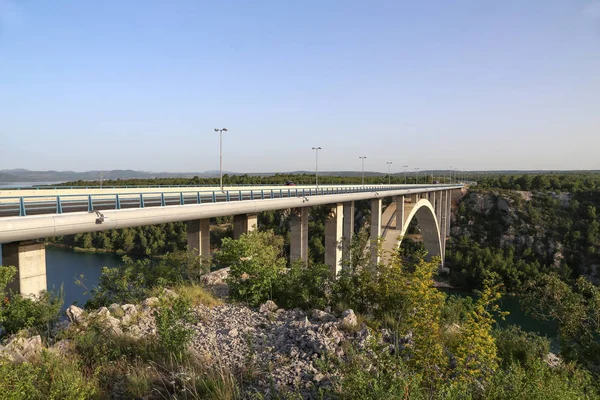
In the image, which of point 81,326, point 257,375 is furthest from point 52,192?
point 257,375

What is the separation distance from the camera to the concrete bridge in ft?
32.7

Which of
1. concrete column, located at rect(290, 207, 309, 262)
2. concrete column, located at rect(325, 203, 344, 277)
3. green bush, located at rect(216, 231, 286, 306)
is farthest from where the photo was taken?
concrete column, located at rect(325, 203, 344, 277)

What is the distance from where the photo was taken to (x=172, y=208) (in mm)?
13344

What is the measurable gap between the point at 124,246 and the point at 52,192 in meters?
50.4

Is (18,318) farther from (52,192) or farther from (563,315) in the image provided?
(563,315)

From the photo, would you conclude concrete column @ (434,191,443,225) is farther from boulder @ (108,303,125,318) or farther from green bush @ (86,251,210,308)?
boulder @ (108,303,125,318)

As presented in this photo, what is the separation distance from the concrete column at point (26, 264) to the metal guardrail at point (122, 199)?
3.04ft

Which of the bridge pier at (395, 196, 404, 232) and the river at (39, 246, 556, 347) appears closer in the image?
the river at (39, 246, 556, 347)

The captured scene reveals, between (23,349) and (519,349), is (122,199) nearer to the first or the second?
(23,349)

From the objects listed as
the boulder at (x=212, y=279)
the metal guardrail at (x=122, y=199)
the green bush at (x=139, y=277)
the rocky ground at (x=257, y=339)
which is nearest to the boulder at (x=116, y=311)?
the rocky ground at (x=257, y=339)

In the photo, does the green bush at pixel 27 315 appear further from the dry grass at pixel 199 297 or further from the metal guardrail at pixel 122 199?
the dry grass at pixel 199 297

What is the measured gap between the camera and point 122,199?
1404 centimetres

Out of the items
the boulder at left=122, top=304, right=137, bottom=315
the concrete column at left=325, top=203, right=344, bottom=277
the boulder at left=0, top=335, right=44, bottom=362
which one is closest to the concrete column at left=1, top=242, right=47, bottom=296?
the boulder at left=122, top=304, right=137, bottom=315

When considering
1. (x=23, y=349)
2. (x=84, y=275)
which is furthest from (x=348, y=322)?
(x=84, y=275)
